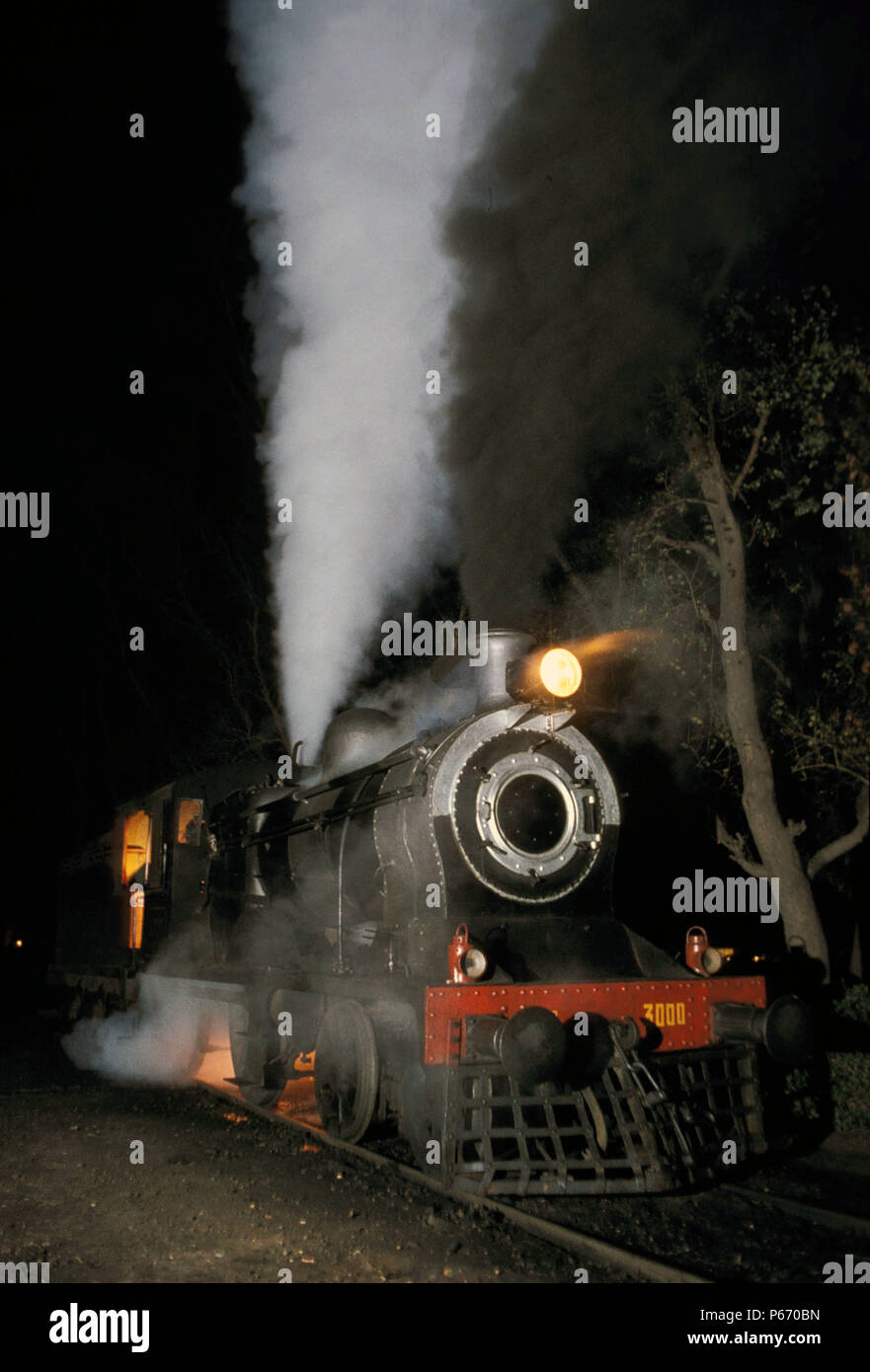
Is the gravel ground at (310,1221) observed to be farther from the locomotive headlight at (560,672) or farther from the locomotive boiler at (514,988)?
the locomotive headlight at (560,672)

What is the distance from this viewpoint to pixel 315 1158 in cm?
662

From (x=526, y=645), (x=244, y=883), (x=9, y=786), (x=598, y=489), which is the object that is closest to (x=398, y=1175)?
(x=526, y=645)

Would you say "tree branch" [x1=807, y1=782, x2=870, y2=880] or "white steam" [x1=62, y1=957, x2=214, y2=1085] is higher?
"tree branch" [x1=807, y1=782, x2=870, y2=880]

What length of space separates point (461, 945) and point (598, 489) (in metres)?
7.44

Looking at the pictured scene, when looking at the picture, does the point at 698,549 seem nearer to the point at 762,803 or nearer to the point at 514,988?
the point at 762,803

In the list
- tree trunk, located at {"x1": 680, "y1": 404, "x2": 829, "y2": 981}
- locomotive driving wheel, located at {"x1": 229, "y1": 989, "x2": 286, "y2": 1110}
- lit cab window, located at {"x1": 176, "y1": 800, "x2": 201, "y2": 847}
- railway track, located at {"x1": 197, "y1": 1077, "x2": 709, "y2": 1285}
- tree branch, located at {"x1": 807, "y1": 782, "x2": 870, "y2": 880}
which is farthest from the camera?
tree branch, located at {"x1": 807, "y1": 782, "x2": 870, "y2": 880}

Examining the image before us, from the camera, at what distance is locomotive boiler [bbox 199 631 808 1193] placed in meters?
5.51

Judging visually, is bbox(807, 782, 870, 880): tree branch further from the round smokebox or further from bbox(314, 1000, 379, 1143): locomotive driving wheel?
bbox(314, 1000, 379, 1143): locomotive driving wheel

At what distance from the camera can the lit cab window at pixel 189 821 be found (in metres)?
10.8

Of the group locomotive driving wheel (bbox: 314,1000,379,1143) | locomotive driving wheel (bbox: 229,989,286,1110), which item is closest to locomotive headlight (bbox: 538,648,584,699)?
locomotive driving wheel (bbox: 314,1000,379,1143)

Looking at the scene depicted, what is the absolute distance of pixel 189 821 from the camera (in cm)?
1096

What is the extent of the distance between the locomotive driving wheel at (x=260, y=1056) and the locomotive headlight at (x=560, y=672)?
348 centimetres

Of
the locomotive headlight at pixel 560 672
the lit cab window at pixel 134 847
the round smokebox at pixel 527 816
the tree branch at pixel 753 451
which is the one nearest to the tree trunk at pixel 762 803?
the tree branch at pixel 753 451

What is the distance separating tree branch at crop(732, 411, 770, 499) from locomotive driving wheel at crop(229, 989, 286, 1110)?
695 cm
